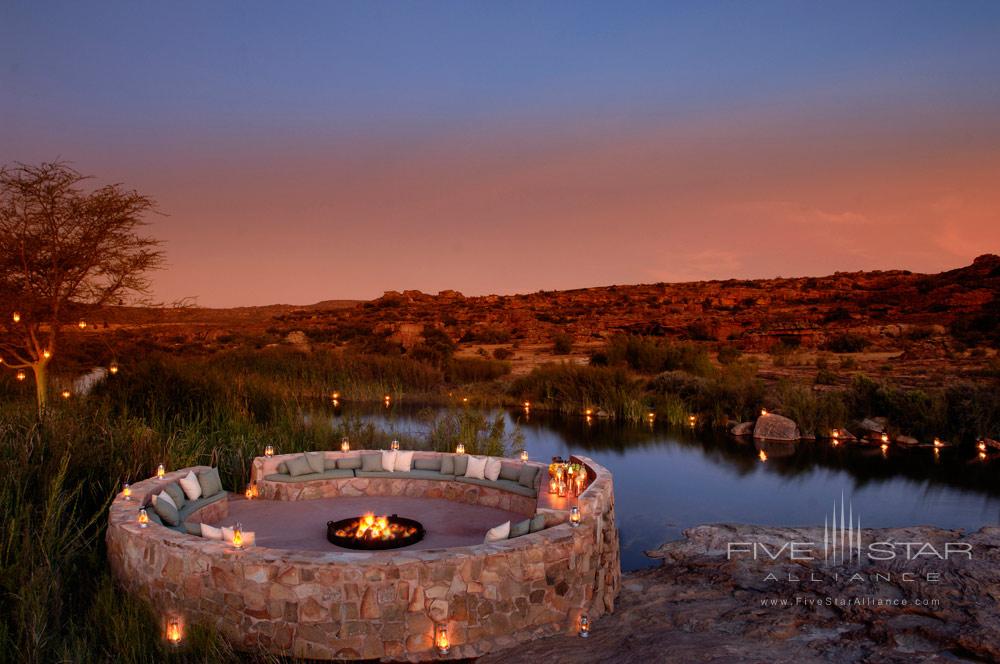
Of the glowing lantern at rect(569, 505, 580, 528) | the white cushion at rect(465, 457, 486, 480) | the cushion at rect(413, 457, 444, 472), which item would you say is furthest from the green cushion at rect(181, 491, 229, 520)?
the glowing lantern at rect(569, 505, 580, 528)

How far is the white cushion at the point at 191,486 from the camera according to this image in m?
9.02

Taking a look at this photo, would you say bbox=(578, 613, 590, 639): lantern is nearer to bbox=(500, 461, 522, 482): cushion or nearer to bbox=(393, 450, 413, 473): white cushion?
bbox=(500, 461, 522, 482): cushion

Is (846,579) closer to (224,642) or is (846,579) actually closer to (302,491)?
(224,642)

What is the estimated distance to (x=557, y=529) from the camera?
23.0 feet

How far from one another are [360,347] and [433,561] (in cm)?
2814

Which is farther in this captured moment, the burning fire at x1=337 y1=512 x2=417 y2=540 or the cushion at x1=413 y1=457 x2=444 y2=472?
the cushion at x1=413 y1=457 x2=444 y2=472

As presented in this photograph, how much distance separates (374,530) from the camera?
834 cm

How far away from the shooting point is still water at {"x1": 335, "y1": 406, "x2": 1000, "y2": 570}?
11664 mm

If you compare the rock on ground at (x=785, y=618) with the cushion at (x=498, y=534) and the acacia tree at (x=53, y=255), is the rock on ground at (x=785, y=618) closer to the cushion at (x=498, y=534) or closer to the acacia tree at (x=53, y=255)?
the cushion at (x=498, y=534)

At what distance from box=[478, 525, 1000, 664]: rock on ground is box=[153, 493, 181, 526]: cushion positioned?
3945 mm

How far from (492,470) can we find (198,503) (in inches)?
159

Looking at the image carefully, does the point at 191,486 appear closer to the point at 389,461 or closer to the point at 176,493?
the point at 176,493

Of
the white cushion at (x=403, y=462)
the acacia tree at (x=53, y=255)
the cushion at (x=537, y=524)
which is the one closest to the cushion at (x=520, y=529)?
the cushion at (x=537, y=524)

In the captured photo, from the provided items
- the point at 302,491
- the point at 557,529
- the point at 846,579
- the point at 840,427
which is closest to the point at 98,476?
the point at 302,491
